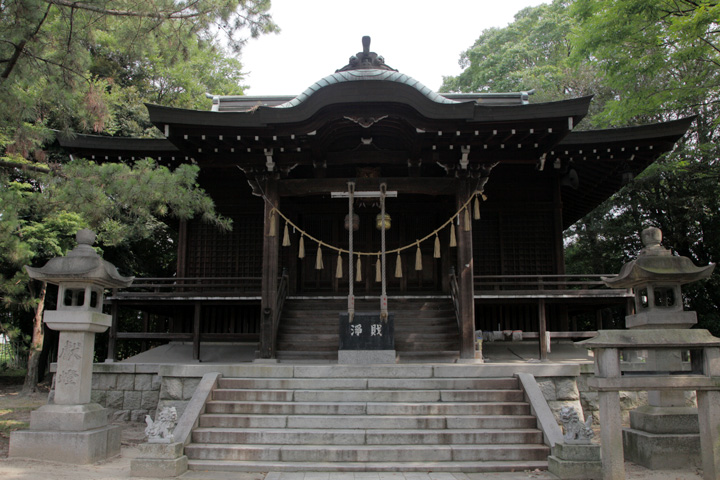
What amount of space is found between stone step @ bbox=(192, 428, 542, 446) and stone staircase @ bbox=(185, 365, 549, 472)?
1 centimetres

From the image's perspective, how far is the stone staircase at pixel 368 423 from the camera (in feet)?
20.8

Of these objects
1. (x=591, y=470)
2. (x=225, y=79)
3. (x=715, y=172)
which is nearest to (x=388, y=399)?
(x=591, y=470)

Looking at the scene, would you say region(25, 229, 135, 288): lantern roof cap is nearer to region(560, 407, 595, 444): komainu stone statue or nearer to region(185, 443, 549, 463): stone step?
region(185, 443, 549, 463): stone step

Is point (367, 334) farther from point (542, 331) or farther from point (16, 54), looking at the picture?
point (16, 54)

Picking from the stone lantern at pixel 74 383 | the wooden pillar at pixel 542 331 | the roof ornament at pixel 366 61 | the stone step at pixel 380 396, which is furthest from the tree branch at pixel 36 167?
the wooden pillar at pixel 542 331

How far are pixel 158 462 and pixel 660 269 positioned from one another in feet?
21.1

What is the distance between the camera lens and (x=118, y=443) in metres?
7.21

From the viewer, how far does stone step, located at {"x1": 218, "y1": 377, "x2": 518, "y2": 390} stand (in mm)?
7586

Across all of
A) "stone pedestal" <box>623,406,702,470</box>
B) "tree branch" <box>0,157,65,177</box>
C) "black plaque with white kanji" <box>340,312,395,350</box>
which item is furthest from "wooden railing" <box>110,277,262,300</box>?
"stone pedestal" <box>623,406,702,470</box>

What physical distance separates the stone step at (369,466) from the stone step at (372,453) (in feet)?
0.24

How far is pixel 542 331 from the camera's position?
1112 cm

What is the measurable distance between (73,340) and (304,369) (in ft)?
10.3

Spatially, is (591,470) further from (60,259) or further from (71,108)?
(71,108)

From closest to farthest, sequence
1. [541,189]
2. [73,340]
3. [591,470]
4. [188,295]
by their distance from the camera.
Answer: [591,470]
[73,340]
[188,295]
[541,189]
